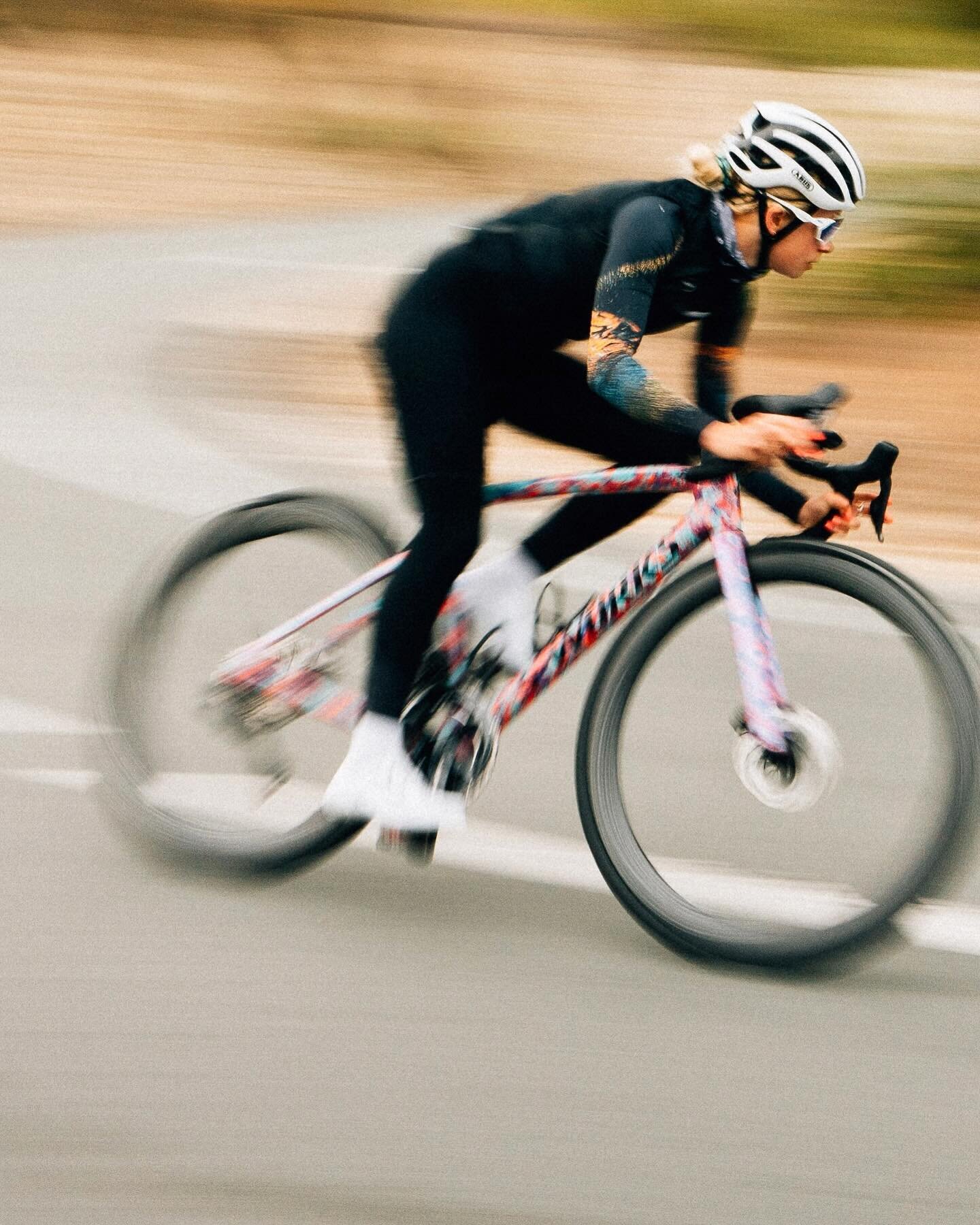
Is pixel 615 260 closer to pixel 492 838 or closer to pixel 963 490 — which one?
pixel 492 838

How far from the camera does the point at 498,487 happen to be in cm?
411

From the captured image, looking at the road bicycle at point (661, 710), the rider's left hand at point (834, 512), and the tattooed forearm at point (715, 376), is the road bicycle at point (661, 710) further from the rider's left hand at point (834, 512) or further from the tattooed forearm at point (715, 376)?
the tattooed forearm at point (715, 376)

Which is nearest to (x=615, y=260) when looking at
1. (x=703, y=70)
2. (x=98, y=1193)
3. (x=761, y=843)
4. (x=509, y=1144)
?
(x=761, y=843)

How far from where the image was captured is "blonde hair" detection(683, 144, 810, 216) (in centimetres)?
378

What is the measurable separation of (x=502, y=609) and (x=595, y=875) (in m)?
0.67

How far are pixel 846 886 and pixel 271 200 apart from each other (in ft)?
59.9

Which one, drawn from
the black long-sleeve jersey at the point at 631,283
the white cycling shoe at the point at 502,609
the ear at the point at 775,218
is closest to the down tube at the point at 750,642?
the black long-sleeve jersey at the point at 631,283

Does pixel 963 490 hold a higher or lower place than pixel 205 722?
lower

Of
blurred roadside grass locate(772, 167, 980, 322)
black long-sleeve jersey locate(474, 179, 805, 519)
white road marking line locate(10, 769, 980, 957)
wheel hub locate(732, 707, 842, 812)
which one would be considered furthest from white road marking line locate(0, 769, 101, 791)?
blurred roadside grass locate(772, 167, 980, 322)

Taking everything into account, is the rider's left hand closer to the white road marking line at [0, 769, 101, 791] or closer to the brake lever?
the brake lever

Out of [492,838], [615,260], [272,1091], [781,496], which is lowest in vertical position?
[492,838]

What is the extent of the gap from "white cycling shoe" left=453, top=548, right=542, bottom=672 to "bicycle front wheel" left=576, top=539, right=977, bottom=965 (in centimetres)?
26

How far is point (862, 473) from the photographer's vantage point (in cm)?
388

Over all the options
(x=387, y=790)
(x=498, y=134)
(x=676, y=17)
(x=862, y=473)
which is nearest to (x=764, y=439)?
(x=862, y=473)
